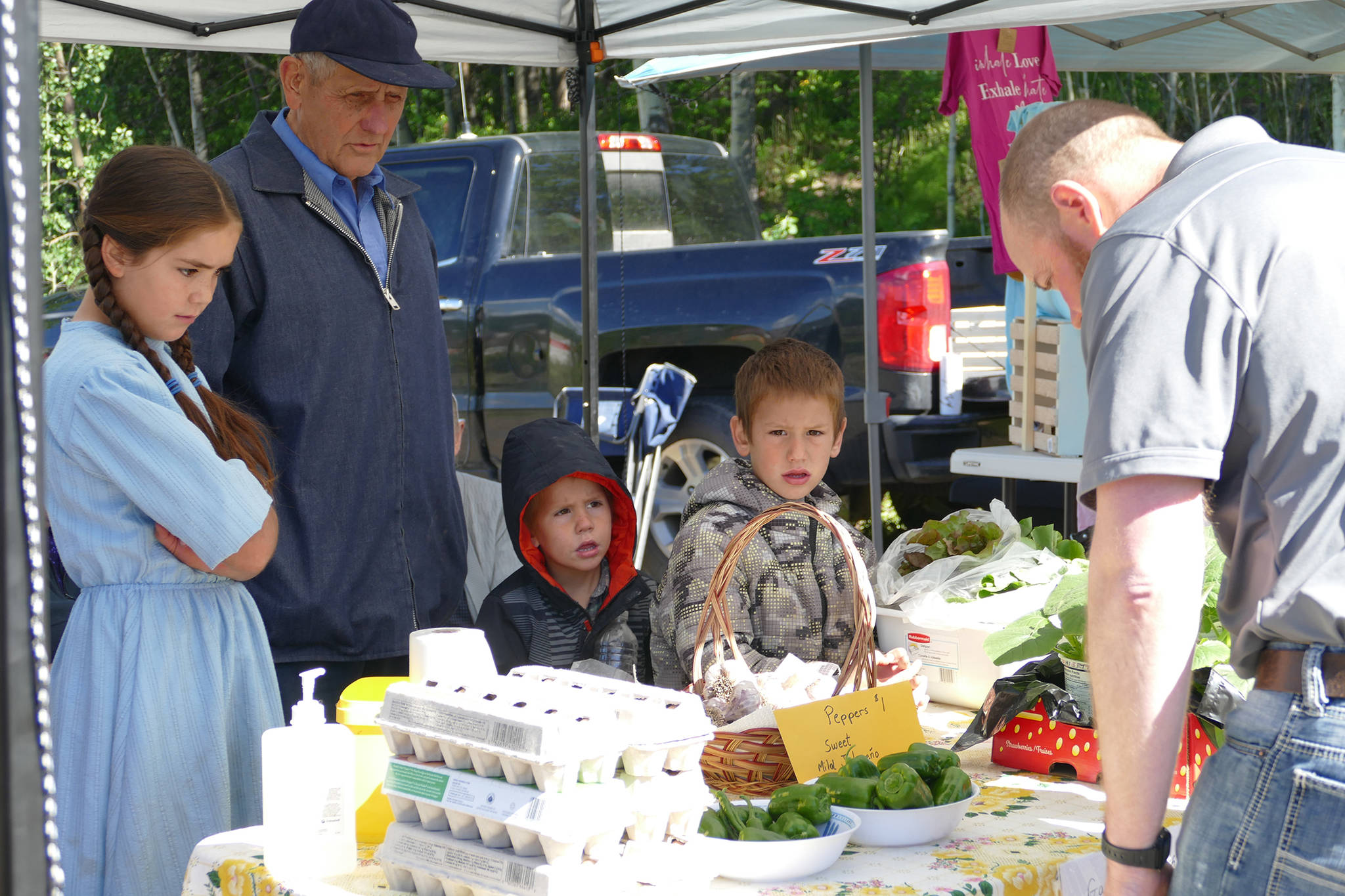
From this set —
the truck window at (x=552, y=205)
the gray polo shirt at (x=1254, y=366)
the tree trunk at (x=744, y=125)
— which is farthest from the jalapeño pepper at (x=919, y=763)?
the tree trunk at (x=744, y=125)

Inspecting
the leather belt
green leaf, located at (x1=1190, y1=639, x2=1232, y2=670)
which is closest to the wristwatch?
the leather belt

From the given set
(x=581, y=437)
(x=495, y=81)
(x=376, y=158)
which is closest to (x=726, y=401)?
(x=581, y=437)

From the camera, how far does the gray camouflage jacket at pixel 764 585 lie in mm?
→ 2383

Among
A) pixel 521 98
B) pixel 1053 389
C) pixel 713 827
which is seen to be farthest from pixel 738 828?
pixel 521 98

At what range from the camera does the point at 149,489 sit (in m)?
1.90

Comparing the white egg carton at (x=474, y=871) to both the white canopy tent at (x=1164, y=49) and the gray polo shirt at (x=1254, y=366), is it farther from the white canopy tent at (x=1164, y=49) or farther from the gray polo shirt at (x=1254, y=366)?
the white canopy tent at (x=1164, y=49)

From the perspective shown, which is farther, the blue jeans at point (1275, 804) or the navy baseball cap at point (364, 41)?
the navy baseball cap at point (364, 41)

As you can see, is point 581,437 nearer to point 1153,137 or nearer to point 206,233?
point 206,233

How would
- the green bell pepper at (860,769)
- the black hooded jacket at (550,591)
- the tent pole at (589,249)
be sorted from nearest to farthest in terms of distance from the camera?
the green bell pepper at (860,769) < the black hooded jacket at (550,591) < the tent pole at (589,249)

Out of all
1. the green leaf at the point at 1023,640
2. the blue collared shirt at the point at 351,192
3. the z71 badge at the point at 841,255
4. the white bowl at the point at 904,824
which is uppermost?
the z71 badge at the point at 841,255

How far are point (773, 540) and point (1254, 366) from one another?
1.35 meters

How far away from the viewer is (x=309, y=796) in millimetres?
1486

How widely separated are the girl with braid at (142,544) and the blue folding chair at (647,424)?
314 cm

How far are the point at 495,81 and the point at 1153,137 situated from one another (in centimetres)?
2132
